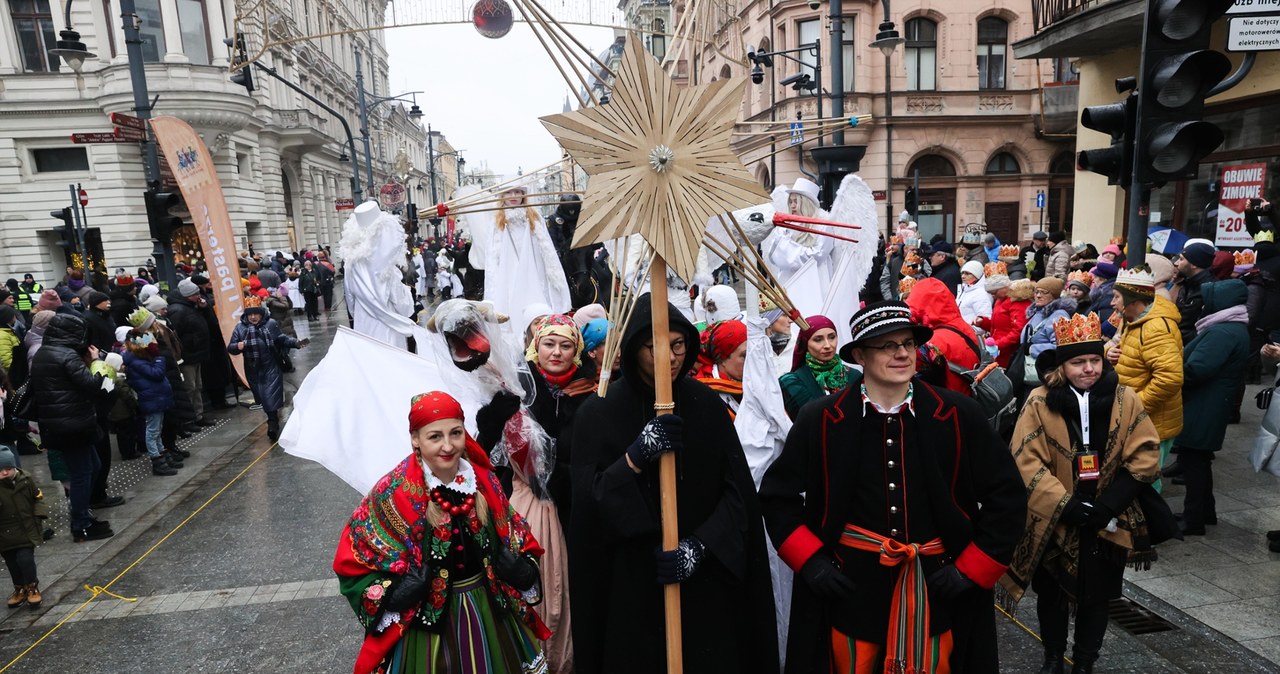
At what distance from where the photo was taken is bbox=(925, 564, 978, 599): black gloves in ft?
8.38

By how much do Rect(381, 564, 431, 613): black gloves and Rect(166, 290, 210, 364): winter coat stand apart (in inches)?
328

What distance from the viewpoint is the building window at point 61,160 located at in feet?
89.2

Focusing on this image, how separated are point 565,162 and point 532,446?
52.0 inches

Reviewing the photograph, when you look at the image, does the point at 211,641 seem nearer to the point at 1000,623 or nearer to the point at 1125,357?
the point at 1000,623

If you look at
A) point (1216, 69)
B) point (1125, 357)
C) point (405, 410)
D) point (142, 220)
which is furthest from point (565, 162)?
point (142, 220)

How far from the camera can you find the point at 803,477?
2.75 m

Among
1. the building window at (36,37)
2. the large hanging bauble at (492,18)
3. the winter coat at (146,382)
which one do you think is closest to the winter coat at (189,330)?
the winter coat at (146,382)

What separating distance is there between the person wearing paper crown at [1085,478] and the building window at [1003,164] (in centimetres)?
2709

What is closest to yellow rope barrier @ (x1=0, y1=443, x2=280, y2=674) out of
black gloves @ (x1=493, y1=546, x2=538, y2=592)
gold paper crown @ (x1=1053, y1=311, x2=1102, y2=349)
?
black gloves @ (x1=493, y1=546, x2=538, y2=592)

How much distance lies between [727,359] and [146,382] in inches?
266

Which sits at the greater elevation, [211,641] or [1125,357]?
[1125,357]

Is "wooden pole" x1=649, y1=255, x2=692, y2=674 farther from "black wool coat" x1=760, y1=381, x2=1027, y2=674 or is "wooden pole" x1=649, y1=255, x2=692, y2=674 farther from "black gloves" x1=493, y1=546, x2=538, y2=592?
"black gloves" x1=493, y1=546, x2=538, y2=592

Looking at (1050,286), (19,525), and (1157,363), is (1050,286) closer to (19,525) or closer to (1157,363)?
(1157,363)

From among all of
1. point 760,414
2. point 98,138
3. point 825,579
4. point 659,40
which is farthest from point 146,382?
point 825,579
